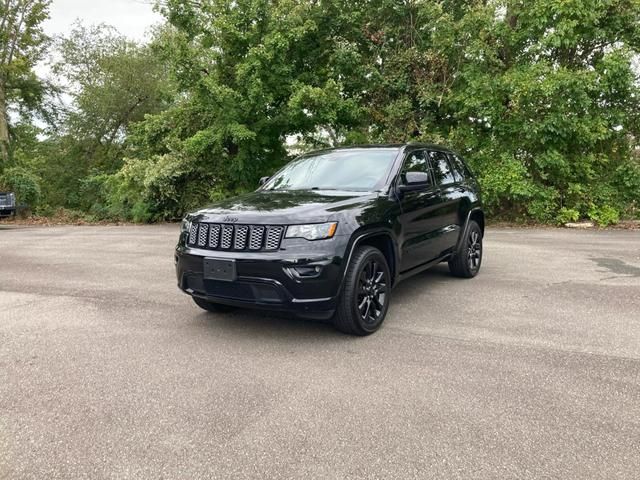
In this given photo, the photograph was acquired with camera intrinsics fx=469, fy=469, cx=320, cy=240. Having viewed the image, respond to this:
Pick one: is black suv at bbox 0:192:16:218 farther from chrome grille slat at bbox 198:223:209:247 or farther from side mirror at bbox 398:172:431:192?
side mirror at bbox 398:172:431:192

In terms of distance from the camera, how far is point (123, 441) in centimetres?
253

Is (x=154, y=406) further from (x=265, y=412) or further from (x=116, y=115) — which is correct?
(x=116, y=115)

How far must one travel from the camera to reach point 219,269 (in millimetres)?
3742

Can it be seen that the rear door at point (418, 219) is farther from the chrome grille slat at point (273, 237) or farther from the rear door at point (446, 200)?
the chrome grille slat at point (273, 237)

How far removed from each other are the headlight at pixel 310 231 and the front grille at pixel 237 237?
0.08m

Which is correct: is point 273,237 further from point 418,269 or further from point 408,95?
point 408,95

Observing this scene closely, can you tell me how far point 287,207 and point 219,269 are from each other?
2.42 ft

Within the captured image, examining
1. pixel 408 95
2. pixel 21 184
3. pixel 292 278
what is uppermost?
pixel 408 95

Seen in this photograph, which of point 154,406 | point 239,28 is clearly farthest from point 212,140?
point 154,406

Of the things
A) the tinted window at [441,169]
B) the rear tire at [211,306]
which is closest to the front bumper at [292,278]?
the rear tire at [211,306]

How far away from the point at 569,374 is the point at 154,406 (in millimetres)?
2762

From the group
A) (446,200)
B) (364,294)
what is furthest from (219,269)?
(446,200)

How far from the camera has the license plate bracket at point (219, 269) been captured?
145 inches

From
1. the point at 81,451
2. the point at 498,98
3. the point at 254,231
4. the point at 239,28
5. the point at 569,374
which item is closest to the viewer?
the point at 81,451
